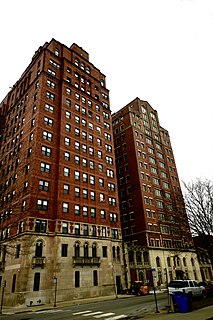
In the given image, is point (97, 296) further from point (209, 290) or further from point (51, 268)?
point (209, 290)

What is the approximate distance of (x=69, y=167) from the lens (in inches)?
1686

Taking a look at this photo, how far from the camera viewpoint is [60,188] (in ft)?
129

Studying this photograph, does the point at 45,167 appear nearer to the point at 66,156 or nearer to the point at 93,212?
the point at 66,156

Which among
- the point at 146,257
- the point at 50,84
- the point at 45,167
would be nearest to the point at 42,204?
the point at 45,167

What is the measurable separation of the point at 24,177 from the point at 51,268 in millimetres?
14863

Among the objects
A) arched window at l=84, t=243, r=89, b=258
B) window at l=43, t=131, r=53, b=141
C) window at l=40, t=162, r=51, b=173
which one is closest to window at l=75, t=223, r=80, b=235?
arched window at l=84, t=243, r=89, b=258

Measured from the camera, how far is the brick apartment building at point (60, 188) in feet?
108

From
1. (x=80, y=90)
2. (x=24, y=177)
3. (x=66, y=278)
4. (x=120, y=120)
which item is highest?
(x=120, y=120)

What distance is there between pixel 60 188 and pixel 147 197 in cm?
2762

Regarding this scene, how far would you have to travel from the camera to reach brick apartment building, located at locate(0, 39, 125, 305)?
3288 cm

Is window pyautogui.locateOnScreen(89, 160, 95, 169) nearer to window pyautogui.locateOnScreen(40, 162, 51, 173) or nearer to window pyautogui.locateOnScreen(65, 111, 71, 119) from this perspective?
window pyautogui.locateOnScreen(40, 162, 51, 173)

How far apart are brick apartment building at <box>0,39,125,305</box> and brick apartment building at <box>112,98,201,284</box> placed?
993 centimetres

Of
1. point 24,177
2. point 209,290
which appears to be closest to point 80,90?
point 24,177

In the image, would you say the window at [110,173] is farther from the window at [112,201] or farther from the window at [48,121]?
the window at [48,121]
